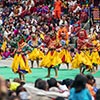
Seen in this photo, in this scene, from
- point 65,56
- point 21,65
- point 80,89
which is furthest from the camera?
point 65,56

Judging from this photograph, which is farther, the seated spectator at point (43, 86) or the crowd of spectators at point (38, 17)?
the crowd of spectators at point (38, 17)

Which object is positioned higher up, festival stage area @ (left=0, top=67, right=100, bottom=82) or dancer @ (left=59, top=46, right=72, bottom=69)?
dancer @ (left=59, top=46, right=72, bottom=69)

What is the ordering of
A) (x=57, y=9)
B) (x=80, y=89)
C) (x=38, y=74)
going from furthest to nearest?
(x=57, y=9) → (x=38, y=74) → (x=80, y=89)

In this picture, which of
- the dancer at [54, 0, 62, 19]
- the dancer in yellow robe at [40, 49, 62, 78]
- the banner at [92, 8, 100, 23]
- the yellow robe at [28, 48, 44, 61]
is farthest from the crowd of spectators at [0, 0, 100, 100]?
the dancer in yellow robe at [40, 49, 62, 78]

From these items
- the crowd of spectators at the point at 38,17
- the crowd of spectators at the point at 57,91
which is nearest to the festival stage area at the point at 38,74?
the crowd of spectators at the point at 38,17

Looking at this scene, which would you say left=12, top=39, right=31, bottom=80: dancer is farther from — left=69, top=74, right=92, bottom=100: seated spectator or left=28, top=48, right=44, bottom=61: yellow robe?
left=69, top=74, right=92, bottom=100: seated spectator

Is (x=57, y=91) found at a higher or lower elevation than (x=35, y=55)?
higher

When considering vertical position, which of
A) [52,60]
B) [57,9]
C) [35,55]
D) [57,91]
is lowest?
[35,55]

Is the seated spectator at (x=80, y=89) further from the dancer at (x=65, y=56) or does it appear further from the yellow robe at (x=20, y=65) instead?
the dancer at (x=65, y=56)

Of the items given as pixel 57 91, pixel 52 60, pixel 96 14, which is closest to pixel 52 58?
pixel 52 60

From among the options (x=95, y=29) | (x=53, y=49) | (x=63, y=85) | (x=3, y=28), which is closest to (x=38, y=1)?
(x=3, y=28)

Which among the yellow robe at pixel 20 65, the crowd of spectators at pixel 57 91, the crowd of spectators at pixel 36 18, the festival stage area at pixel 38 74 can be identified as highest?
the crowd of spectators at pixel 36 18

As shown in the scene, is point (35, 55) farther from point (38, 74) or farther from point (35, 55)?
point (38, 74)

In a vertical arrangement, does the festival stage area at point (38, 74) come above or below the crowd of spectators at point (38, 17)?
below
